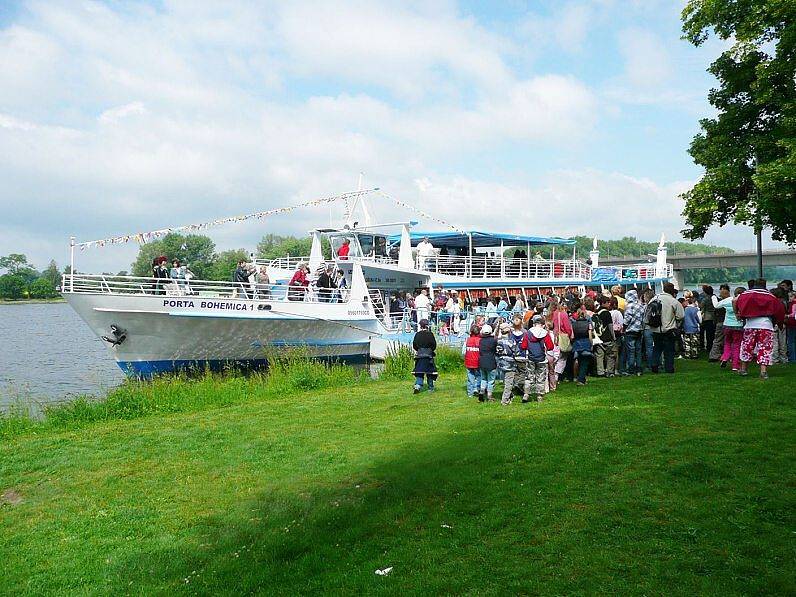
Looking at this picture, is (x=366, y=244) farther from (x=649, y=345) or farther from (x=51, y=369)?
(x=649, y=345)

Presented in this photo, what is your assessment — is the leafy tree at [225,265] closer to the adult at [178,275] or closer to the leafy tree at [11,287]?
the adult at [178,275]

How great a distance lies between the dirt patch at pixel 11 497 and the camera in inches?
330

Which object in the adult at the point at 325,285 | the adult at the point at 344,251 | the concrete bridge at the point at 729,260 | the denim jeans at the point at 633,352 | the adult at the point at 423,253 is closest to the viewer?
the denim jeans at the point at 633,352

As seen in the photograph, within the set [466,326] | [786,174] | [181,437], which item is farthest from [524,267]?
[181,437]

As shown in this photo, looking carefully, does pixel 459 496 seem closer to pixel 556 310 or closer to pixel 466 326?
pixel 556 310

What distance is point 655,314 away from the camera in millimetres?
13188

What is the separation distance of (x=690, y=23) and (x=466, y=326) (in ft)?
40.2

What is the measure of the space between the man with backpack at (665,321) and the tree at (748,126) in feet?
12.7

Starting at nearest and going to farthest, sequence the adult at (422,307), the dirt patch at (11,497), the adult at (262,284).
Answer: the dirt patch at (11,497) → the adult at (262,284) → the adult at (422,307)

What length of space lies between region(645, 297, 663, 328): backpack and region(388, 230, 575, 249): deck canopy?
17.2 meters

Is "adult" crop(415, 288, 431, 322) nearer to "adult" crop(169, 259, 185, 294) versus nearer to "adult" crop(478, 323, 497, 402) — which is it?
"adult" crop(169, 259, 185, 294)

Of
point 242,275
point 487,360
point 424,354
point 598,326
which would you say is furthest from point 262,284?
point 598,326

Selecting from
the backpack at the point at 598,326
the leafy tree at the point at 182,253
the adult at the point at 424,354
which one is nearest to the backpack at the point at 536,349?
the backpack at the point at 598,326

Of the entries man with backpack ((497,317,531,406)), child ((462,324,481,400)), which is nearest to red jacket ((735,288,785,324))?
man with backpack ((497,317,531,406))
